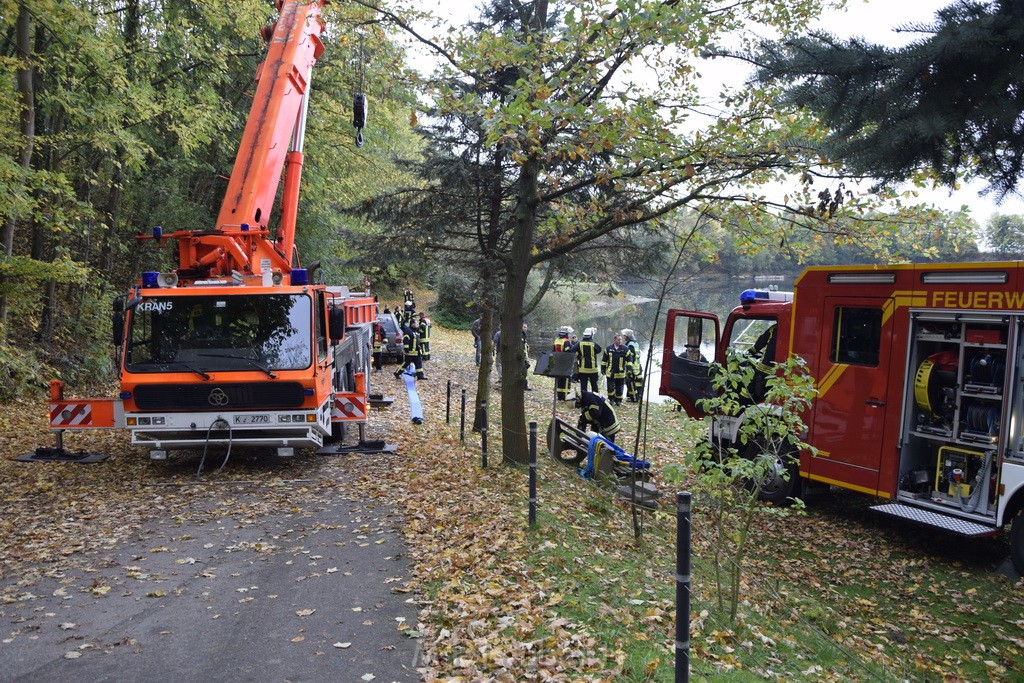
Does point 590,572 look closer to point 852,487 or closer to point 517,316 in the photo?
point 517,316

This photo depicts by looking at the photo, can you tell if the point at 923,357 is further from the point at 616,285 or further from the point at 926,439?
the point at 616,285

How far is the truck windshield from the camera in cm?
953

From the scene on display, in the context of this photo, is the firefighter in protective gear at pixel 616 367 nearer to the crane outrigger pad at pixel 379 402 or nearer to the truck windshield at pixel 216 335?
the crane outrigger pad at pixel 379 402

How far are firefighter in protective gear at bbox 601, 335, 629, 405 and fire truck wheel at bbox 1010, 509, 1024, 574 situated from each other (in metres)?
11.3

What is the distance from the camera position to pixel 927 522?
7844mm

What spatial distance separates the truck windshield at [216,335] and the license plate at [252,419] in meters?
0.59

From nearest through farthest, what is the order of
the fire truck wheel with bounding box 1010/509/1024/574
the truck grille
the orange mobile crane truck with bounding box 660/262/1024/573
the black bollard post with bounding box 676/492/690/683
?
1. the black bollard post with bounding box 676/492/690/683
2. the fire truck wheel with bounding box 1010/509/1024/574
3. the orange mobile crane truck with bounding box 660/262/1024/573
4. the truck grille

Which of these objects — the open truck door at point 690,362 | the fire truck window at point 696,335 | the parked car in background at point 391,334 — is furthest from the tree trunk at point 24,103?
the parked car in background at point 391,334

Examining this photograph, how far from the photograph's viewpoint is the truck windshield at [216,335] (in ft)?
31.3

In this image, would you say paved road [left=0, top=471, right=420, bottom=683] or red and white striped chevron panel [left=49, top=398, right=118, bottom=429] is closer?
paved road [left=0, top=471, right=420, bottom=683]

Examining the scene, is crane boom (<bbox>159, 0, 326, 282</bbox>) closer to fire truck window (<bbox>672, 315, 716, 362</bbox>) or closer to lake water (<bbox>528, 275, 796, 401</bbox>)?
fire truck window (<bbox>672, 315, 716, 362</bbox>)

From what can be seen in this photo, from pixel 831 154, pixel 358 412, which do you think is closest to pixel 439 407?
pixel 358 412

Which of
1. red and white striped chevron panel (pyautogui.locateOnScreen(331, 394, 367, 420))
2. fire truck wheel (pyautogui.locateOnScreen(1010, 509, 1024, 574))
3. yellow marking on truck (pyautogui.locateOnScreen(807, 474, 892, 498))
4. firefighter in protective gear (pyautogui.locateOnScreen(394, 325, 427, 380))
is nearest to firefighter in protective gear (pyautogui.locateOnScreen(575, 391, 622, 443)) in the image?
yellow marking on truck (pyautogui.locateOnScreen(807, 474, 892, 498))

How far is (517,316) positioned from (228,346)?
367 cm
